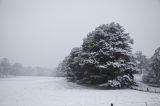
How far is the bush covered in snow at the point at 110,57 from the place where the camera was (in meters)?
28.1

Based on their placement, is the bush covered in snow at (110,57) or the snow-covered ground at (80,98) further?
the bush covered in snow at (110,57)

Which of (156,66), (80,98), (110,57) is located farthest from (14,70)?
(80,98)

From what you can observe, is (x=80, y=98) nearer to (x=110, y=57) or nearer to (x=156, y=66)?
(x=110, y=57)

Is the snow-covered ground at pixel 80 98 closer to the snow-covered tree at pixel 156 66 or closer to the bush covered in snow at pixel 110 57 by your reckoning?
the bush covered in snow at pixel 110 57

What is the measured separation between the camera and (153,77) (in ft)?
135

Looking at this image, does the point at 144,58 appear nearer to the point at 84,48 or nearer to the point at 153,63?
the point at 153,63

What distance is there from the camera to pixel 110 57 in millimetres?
29125

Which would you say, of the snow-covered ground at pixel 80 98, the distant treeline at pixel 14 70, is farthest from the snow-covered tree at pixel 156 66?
the distant treeline at pixel 14 70

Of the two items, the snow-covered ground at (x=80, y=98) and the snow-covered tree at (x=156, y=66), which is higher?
the snow-covered tree at (x=156, y=66)

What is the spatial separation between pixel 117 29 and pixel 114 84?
510 inches

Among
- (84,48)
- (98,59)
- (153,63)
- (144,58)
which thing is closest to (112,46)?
(98,59)

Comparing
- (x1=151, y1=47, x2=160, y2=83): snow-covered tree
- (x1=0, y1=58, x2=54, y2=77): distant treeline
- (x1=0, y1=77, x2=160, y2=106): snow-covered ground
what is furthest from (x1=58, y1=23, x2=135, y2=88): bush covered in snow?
(x1=0, y1=58, x2=54, y2=77): distant treeline

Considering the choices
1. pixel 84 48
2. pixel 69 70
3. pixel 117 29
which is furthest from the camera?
pixel 69 70

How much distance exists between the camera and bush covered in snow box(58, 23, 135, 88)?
92.2 feet
